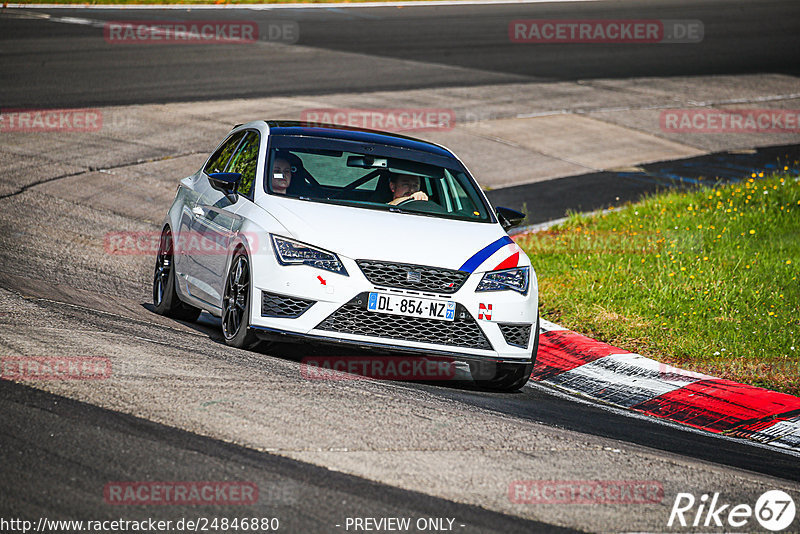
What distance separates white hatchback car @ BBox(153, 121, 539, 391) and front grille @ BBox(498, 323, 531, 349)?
0.04 feet

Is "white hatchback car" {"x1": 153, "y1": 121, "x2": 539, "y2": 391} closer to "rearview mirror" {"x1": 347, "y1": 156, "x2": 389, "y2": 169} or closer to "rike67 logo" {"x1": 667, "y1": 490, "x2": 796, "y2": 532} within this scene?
"rearview mirror" {"x1": 347, "y1": 156, "x2": 389, "y2": 169}

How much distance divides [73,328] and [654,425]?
12.4ft

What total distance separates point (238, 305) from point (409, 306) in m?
1.24

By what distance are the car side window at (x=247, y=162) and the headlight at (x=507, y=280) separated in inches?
73.6

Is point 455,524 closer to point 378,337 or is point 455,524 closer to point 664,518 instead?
point 664,518

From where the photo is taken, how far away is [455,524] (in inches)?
180

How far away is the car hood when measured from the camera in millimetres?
7207

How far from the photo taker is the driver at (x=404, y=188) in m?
8.47

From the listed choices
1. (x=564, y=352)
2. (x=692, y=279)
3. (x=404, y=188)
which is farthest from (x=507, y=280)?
(x=692, y=279)

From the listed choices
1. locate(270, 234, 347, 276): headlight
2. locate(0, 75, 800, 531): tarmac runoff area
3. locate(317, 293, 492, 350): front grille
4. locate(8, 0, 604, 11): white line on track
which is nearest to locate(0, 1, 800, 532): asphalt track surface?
locate(0, 75, 800, 531): tarmac runoff area

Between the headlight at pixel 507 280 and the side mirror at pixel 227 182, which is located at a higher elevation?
the side mirror at pixel 227 182

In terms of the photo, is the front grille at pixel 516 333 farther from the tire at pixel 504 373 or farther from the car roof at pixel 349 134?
the car roof at pixel 349 134

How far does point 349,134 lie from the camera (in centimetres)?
891

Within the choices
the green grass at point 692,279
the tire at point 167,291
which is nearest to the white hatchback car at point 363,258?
the tire at point 167,291
